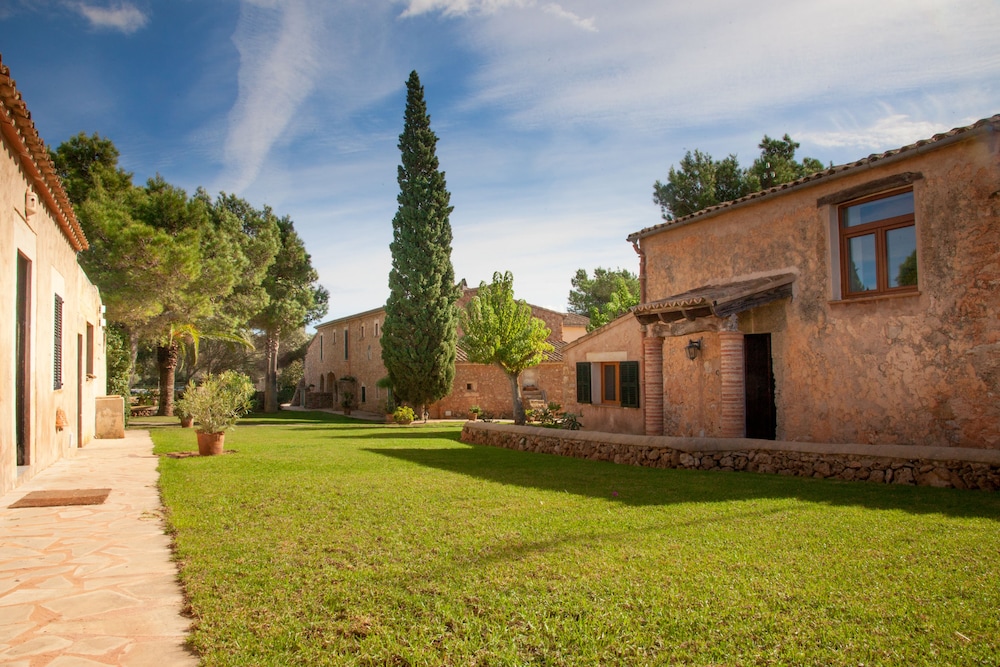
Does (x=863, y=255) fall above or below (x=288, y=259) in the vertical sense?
below

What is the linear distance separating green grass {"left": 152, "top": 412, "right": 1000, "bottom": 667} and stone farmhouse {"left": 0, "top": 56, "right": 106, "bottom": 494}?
2.50m

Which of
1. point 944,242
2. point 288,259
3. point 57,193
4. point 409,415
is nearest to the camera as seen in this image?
point 944,242

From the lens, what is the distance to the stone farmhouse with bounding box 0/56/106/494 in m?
7.62

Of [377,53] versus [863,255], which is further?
[377,53]

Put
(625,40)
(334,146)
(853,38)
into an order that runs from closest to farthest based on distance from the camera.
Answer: (853,38)
(625,40)
(334,146)

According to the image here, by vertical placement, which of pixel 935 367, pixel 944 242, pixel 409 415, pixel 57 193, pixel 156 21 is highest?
pixel 156 21

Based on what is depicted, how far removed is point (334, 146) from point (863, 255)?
1220 centimetres

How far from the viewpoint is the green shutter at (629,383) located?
1588cm

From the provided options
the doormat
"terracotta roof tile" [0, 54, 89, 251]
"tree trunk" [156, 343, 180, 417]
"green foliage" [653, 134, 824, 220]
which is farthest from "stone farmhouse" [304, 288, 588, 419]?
the doormat

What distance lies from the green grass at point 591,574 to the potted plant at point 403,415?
18.1 metres

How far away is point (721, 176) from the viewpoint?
27922mm

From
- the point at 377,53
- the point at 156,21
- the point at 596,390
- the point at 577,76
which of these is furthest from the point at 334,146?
the point at 596,390

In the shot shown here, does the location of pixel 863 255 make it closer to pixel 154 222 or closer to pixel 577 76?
pixel 577 76

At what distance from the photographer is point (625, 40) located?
12.3 meters
